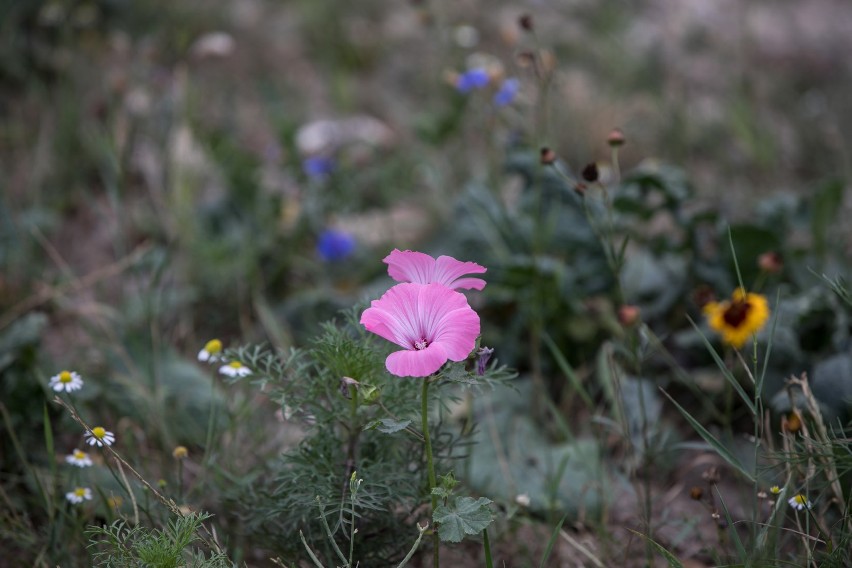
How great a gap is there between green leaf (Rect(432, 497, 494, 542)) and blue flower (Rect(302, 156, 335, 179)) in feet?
4.97

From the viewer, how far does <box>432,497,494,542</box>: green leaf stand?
99cm

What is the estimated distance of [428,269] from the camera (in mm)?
1079

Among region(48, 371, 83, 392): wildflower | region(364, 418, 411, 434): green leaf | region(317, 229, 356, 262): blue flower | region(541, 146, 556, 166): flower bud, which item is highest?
region(541, 146, 556, 166): flower bud

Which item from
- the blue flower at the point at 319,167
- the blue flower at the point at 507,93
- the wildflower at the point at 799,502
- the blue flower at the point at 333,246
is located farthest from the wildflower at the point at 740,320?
the blue flower at the point at 319,167

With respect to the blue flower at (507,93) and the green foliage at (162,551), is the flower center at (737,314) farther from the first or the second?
the blue flower at (507,93)

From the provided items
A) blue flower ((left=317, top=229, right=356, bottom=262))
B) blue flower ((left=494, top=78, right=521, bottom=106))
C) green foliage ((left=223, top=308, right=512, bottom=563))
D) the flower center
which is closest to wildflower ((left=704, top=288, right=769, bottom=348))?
the flower center

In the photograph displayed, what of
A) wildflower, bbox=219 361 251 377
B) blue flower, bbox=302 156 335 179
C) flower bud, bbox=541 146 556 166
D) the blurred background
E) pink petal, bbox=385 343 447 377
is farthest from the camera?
blue flower, bbox=302 156 335 179

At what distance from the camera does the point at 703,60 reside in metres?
3.99

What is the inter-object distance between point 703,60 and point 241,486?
352 centimetres

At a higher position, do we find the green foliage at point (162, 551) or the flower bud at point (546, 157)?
the flower bud at point (546, 157)

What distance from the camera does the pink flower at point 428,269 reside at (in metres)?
1.05

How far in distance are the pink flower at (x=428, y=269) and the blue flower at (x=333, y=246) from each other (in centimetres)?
116

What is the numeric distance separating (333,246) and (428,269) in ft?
3.93

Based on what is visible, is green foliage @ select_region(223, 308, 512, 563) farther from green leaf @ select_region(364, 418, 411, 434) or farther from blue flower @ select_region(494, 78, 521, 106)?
blue flower @ select_region(494, 78, 521, 106)
